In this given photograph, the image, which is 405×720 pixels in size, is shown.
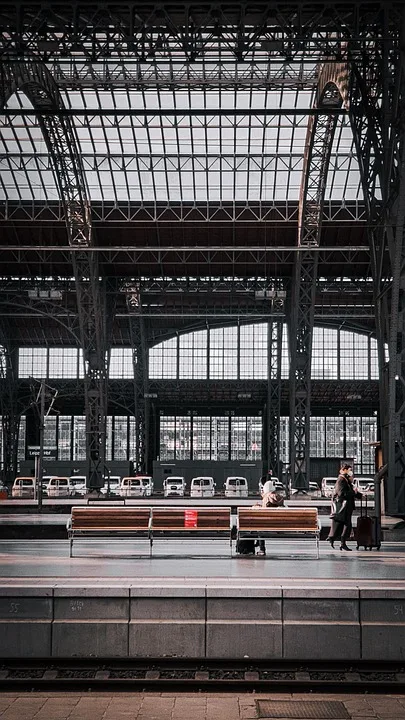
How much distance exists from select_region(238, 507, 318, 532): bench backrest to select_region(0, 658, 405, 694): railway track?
7.21 meters

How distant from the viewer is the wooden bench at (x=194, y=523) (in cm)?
2048

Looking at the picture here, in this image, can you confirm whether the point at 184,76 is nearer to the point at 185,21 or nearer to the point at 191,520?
the point at 185,21

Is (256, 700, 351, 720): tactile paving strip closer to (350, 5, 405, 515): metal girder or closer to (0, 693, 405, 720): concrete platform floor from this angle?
(0, 693, 405, 720): concrete platform floor

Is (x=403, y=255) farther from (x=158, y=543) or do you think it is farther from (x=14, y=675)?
(x=14, y=675)

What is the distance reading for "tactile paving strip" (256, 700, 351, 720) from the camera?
1068 centimetres

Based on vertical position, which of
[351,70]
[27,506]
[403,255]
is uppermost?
[351,70]

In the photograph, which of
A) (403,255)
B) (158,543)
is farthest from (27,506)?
(403,255)

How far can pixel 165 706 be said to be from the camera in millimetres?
11133

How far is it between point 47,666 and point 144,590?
67.1 inches

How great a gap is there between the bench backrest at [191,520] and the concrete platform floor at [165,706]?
882 cm

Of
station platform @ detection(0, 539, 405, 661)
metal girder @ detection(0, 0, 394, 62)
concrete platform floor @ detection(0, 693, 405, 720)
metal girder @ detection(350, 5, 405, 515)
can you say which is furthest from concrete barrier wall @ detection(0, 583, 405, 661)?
metal girder @ detection(0, 0, 394, 62)

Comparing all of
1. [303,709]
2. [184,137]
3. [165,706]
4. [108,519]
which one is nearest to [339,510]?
[108,519]

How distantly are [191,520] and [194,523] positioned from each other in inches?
4.2

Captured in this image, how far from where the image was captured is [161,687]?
11.8 m
